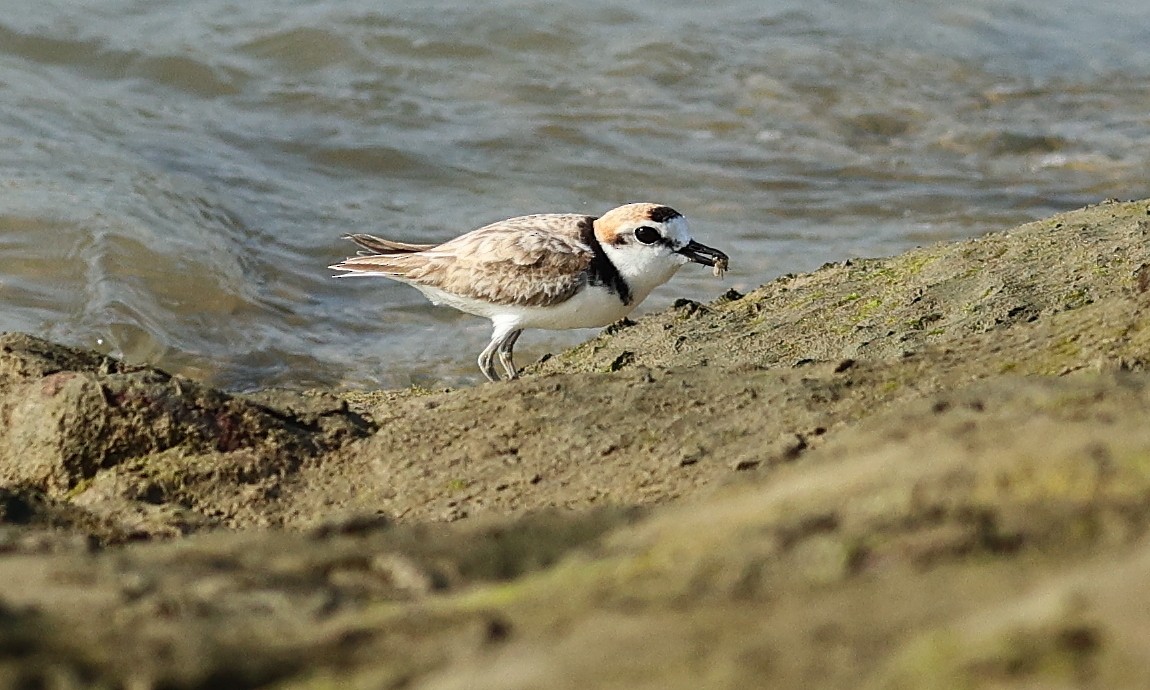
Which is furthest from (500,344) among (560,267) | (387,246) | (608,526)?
(608,526)

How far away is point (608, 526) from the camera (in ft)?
9.62

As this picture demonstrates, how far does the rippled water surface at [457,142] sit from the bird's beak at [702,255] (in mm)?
2065

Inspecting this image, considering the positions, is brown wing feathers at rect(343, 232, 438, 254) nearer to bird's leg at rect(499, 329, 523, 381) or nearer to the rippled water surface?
bird's leg at rect(499, 329, 523, 381)

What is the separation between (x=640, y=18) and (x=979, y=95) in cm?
400

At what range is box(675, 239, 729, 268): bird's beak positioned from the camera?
7.77m

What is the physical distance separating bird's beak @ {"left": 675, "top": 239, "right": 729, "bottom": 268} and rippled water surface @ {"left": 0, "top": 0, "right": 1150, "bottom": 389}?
2065 millimetres

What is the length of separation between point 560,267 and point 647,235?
0.50 m

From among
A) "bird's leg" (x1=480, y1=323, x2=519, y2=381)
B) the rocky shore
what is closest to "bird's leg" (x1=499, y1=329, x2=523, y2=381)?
"bird's leg" (x1=480, y1=323, x2=519, y2=381)

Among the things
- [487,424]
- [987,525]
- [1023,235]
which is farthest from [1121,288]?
[987,525]

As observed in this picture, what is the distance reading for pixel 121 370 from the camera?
4930mm

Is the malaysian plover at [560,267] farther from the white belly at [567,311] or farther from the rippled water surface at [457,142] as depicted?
the rippled water surface at [457,142]

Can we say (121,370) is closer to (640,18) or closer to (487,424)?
(487,424)

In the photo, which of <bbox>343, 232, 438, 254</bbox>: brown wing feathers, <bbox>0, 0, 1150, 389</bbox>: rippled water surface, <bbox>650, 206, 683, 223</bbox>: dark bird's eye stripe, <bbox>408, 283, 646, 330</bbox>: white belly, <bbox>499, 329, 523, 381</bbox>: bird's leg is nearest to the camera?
<bbox>408, 283, 646, 330</bbox>: white belly

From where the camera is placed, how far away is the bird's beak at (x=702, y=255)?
25.5 feet
